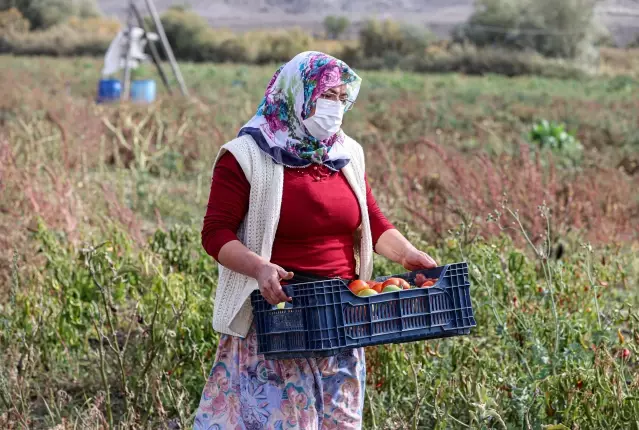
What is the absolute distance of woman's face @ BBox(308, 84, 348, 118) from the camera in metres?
2.59

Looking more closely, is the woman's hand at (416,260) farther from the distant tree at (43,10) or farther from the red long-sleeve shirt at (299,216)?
the distant tree at (43,10)

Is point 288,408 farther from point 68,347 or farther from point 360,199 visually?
point 68,347

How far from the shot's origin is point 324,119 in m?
2.59

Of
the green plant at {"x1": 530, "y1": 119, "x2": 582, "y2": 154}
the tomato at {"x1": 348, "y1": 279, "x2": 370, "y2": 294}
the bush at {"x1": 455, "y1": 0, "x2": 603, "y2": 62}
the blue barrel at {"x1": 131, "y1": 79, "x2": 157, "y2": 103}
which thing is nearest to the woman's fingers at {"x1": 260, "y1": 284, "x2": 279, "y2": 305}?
the tomato at {"x1": 348, "y1": 279, "x2": 370, "y2": 294}

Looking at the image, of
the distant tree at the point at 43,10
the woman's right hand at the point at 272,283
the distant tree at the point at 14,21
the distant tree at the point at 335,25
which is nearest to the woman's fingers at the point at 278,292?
the woman's right hand at the point at 272,283

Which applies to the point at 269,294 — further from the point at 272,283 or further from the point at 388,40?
the point at 388,40

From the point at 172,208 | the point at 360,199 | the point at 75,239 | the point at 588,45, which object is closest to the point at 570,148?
the point at 172,208

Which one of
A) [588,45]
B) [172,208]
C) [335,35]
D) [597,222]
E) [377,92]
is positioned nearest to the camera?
[597,222]

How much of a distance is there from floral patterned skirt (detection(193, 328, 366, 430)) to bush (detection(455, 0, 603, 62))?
2011 inches

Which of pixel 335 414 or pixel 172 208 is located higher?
pixel 335 414

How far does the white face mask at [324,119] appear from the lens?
258cm

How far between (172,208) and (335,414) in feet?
15.8

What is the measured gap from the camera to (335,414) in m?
2.69

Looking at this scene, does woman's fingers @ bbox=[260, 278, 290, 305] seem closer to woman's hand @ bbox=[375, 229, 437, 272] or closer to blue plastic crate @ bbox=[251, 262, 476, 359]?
blue plastic crate @ bbox=[251, 262, 476, 359]
